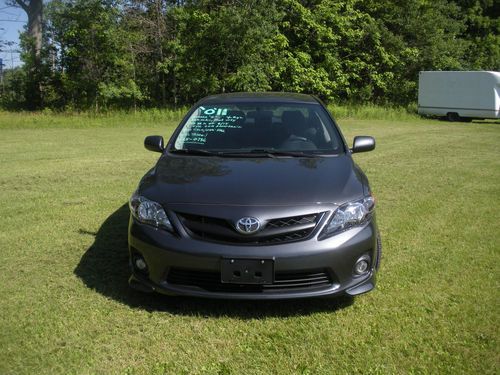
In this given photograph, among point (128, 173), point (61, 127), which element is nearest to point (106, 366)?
point (128, 173)

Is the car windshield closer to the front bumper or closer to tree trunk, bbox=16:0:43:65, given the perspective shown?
the front bumper

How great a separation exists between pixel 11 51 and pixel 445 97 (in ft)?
74.2

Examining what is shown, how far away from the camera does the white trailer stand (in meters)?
22.6

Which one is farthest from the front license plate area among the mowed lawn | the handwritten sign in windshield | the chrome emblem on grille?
the handwritten sign in windshield

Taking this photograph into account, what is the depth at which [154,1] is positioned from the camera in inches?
960

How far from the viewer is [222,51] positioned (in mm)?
23750

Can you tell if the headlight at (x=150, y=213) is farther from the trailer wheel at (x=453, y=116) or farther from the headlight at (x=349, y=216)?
the trailer wheel at (x=453, y=116)

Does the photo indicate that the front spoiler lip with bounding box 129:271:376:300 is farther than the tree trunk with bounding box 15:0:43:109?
No

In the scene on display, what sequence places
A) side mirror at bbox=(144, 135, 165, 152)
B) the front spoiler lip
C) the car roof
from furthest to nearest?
the car roof
side mirror at bbox=(144, 135, 165, 152)
the front spoiler lip

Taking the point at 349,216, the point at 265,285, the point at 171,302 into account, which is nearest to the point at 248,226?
the point at 265,285

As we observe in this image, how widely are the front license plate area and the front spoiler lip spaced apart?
0.41 feet

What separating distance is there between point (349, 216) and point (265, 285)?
2.34 ft

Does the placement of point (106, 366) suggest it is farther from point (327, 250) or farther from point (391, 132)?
point (391, 132)

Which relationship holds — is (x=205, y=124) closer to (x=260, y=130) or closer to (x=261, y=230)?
(x=260, y=130)
